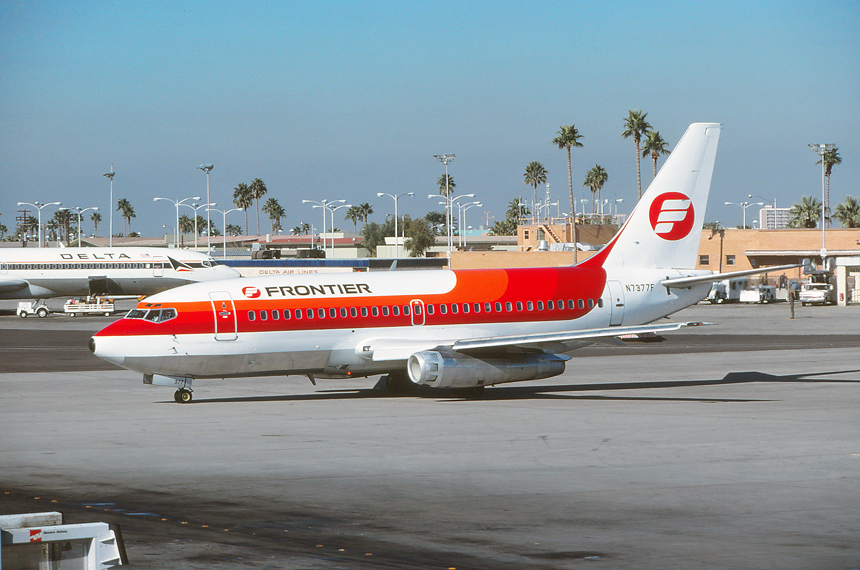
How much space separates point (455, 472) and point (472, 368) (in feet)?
37.0

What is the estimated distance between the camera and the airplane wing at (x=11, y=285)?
271 ft

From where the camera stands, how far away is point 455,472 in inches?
708

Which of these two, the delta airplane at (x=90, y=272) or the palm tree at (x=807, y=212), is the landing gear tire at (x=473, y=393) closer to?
the delta airplane at (x=90, y=272)

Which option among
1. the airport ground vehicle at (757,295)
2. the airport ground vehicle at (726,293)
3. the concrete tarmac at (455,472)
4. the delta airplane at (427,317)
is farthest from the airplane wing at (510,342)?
the airport ground vehicle at (757,295)

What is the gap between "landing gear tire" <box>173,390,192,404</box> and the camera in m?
29.5

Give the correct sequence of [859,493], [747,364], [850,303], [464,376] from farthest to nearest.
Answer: [850,303]
[747,364]
[464,376]
[859,493]

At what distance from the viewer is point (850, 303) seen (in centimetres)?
9469

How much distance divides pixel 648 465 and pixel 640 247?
690 inches

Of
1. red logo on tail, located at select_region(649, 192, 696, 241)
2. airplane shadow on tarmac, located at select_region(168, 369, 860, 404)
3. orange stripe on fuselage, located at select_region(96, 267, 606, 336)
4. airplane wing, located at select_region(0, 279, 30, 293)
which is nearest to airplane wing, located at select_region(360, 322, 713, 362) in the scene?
orange stripe on fuselage, located at select_region(96, 267, 606, 336)

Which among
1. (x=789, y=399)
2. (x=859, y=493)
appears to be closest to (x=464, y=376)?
(x=789, y=399)

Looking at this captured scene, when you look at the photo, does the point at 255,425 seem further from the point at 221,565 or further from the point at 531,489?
the point at 221,565

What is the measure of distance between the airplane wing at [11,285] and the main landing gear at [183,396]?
60.2 m

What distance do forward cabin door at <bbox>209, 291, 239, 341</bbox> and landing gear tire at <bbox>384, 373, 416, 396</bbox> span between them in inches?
227

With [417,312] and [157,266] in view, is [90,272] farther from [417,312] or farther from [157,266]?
[417,312]
